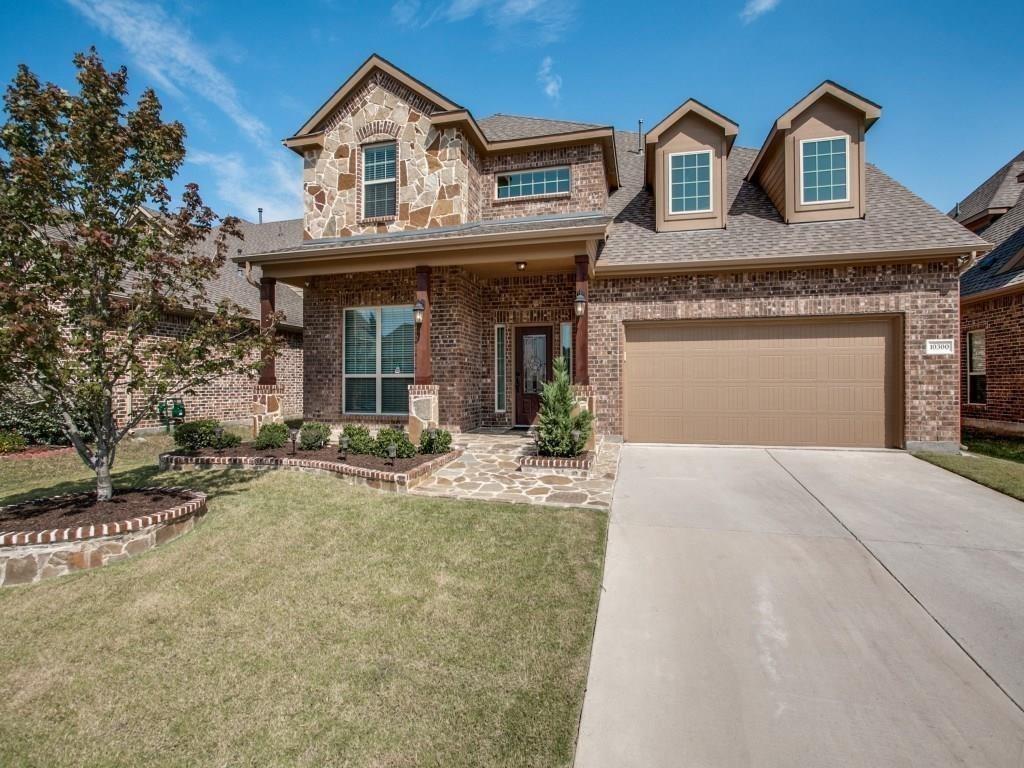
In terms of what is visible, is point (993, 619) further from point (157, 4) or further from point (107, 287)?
point (157, 4)

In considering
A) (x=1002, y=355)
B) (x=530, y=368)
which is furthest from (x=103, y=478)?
(x=1002, y=355)

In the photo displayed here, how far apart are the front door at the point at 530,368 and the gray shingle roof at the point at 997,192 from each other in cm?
1322

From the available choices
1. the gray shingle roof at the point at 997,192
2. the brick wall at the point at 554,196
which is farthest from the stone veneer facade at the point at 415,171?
the gray shingle roof at the point at 997,192

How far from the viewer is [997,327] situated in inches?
400

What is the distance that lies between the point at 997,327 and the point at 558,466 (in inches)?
433

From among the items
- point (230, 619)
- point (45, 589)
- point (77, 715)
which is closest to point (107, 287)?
point (45, 589)

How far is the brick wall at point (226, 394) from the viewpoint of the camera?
10.8 meters

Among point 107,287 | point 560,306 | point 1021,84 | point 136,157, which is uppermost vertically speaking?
point 1021,84

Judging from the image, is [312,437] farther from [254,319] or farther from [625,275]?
[625,275]

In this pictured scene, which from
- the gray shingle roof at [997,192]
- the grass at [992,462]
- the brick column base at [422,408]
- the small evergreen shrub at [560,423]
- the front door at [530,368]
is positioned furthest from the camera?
the gray shingle roof at [997,192]

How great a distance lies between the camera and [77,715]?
237 centimetres

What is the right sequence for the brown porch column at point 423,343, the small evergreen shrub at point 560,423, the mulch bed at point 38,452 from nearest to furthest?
1. the small evergreen shrub at point 560,423
2. the mulch bed at point 38,452
3. the brown porch column at point 423,343

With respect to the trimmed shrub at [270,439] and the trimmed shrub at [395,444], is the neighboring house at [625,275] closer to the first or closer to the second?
the trimmed shrub at [395,444]

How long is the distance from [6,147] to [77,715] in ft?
16.9
